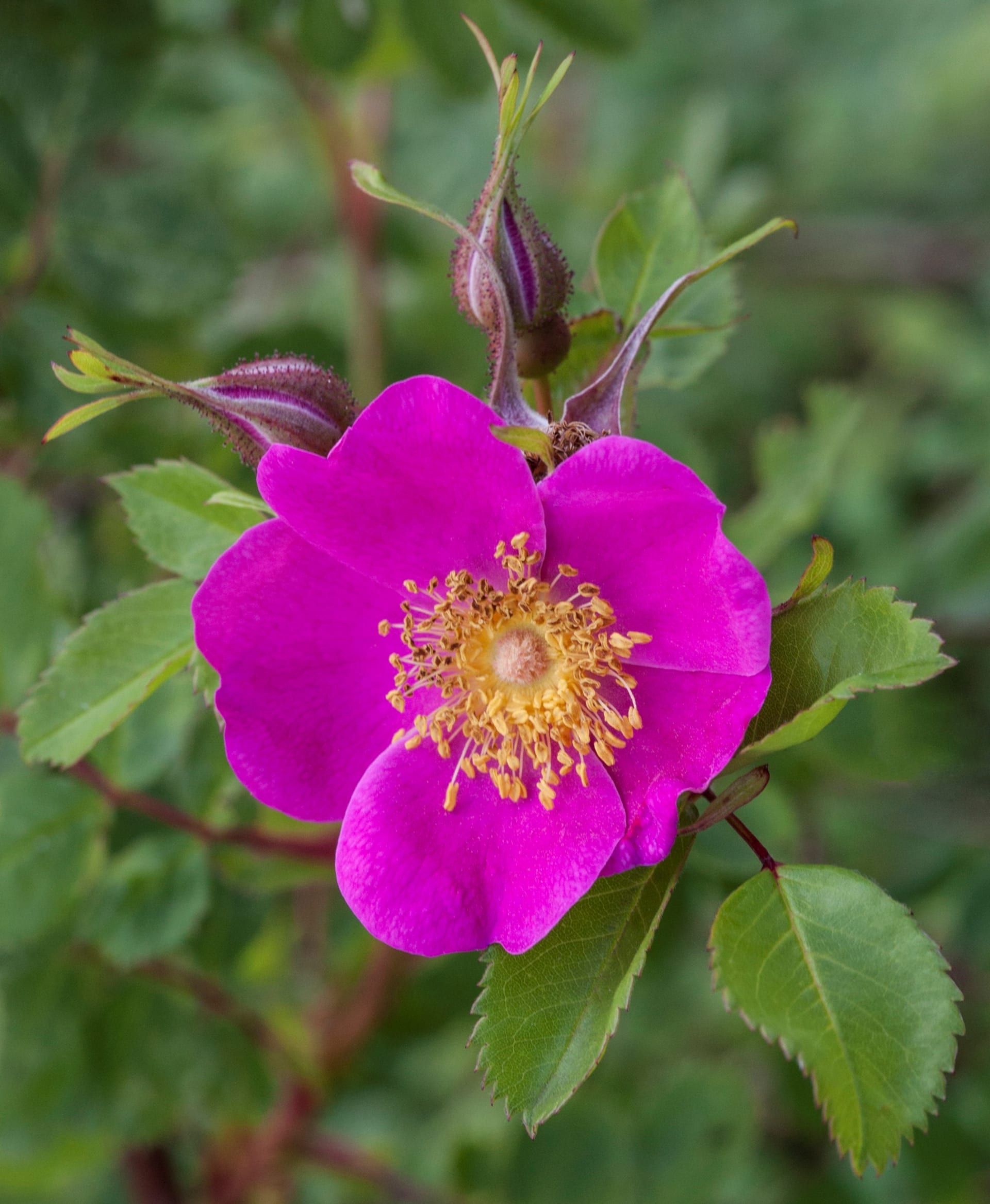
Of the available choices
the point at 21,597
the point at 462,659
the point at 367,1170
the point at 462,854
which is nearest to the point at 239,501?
the point at 462,659

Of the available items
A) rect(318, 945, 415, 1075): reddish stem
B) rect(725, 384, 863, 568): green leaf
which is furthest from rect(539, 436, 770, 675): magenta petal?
rect(318, 945, 415, 1075): reddish stem

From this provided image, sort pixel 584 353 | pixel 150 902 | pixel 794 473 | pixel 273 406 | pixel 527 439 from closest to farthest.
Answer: pixel 527 439, pixel 273 406, pixel 584 353, pixel 150 902, pixel 794 473

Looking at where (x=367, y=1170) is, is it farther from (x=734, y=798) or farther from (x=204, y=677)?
(x=734, y=798)

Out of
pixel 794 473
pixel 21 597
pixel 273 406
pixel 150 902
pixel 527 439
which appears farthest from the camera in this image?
pixel 794 473

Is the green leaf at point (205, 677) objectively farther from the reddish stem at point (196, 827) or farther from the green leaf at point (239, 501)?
the reddish stem at point (196, 827)

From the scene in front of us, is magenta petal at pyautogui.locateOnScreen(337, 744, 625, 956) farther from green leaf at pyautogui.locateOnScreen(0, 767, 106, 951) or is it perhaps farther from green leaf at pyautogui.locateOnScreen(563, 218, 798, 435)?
green leaf at pyautogui.locateOnScreen(0, 767, 106, 951)

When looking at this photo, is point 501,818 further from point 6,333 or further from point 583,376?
point 6,333

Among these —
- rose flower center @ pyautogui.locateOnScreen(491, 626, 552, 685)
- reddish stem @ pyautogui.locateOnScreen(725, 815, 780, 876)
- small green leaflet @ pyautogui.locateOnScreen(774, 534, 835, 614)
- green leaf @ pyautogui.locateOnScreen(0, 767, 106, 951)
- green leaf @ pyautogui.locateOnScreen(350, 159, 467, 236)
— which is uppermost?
green leaf @ pyautogui.locateOnScreen(350, 159, 467, 236)

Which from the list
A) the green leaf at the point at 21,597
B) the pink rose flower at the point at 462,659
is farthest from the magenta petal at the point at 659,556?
the green leaf at the point at 21,597
